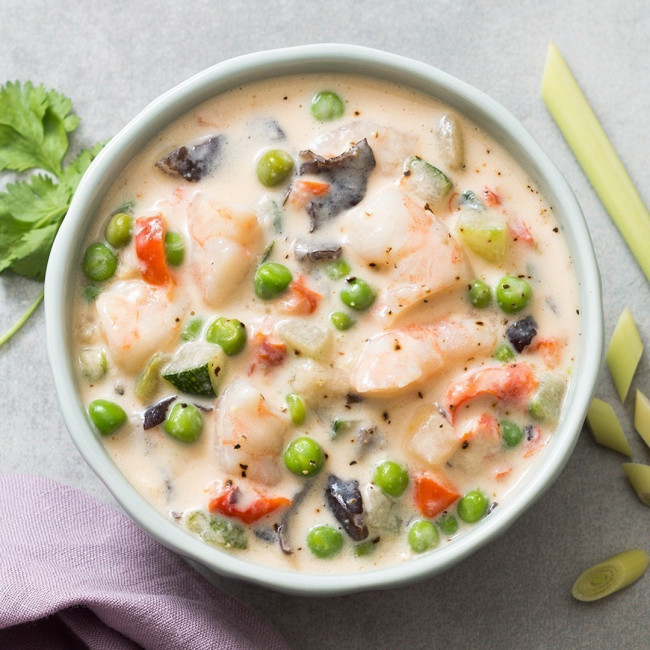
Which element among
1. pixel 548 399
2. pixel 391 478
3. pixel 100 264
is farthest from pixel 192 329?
pixel 548 399

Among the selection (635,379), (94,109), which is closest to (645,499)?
(635,379)

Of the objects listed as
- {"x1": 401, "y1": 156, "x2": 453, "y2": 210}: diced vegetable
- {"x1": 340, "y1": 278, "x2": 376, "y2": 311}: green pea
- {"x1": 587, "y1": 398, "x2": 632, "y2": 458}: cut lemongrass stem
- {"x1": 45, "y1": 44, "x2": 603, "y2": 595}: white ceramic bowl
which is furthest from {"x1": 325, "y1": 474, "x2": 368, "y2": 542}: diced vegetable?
{"x1": 587, "y1": 398, "x2": 632, "y2": 458}: cut lemongrass stem

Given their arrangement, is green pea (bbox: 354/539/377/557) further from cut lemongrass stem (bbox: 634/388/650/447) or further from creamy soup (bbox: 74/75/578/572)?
cut lemongrass stem (bbox: 634/388/650/447)

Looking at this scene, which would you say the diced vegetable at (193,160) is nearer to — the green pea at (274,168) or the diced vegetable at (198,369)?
the green pea at (274,168)

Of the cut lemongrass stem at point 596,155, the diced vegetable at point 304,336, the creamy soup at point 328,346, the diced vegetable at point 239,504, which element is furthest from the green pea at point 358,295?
the cut lemongrass stem at point 596,155

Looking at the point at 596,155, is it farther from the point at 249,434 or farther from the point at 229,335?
the point at 249,434

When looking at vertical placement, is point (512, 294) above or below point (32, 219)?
above

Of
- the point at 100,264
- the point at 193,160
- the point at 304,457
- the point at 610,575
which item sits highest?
the point at 193,160
